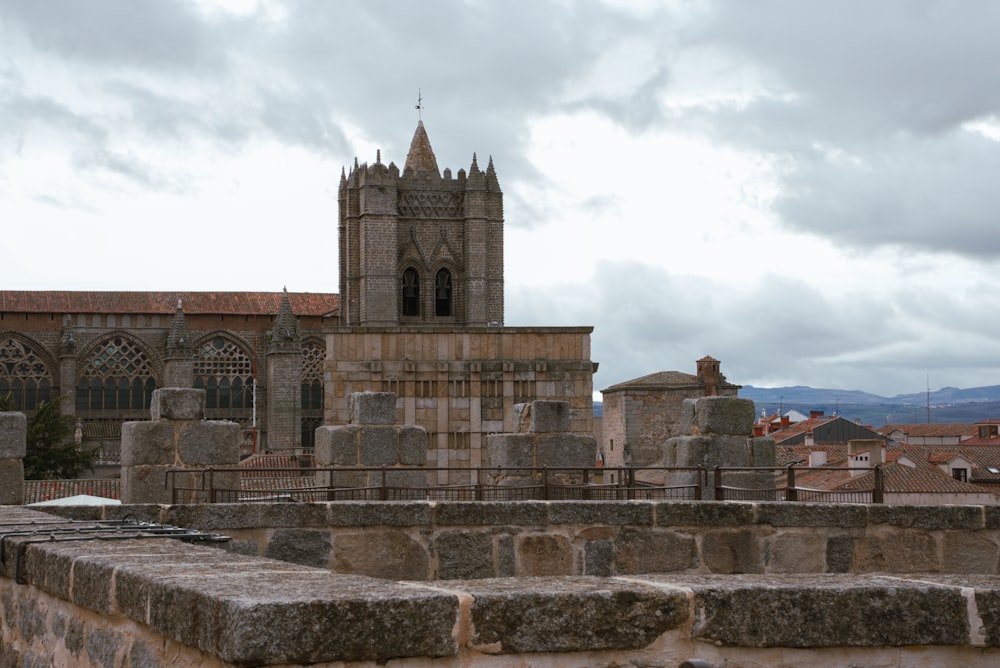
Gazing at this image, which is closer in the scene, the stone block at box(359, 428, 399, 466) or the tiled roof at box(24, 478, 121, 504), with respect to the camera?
the stone block at box(359, 428, 399, 466)

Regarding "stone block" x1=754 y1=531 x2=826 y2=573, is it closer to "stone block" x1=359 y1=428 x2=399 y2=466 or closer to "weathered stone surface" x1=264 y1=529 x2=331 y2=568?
"weathered stone surface" x1=264 y1=529 x2=331 y2=568

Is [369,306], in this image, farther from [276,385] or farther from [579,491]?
[579,491]

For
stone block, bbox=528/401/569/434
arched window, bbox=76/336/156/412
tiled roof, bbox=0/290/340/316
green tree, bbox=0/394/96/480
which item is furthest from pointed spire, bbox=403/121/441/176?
stone block, bbox=528/401/569/434

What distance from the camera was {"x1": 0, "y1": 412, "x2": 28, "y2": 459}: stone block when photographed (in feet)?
29.8

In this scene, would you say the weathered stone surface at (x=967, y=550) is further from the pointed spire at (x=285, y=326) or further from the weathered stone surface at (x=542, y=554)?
the pointed spire at (x=285, y=326)

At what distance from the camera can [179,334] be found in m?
66.3

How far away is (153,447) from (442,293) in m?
65.1

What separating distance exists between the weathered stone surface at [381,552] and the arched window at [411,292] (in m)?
Answer: 66.6

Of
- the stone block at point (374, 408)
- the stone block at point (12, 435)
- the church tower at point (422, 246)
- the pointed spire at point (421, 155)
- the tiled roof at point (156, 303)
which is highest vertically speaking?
the pointed spire at point (421, 155)

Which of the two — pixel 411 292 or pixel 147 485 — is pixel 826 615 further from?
pixel 411 292

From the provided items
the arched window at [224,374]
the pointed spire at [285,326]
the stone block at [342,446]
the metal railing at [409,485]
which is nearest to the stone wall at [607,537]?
the metal railing at [409,485]

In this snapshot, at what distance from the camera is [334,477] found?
1122cm

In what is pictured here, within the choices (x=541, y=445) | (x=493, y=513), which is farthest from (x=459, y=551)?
(x=541, y=445)

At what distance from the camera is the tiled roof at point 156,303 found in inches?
2670
